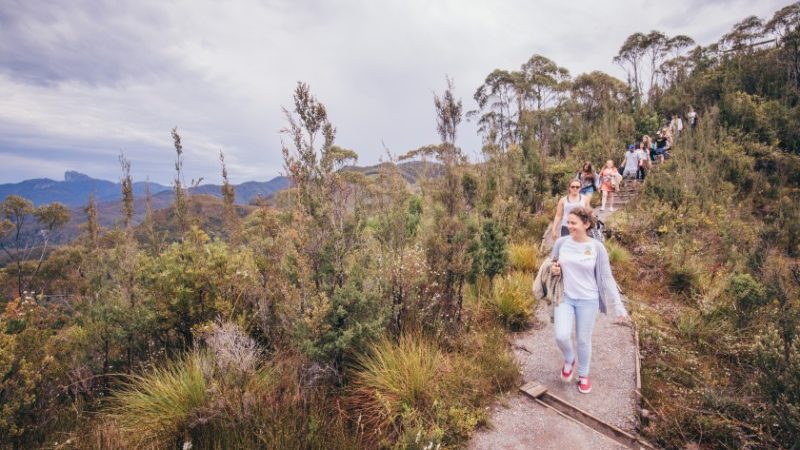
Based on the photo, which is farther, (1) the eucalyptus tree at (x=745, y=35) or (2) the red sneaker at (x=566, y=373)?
(1) the eucalyptus tree at (x=745, y=35)

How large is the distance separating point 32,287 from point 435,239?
3018 cm

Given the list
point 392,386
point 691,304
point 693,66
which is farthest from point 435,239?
point 693,66

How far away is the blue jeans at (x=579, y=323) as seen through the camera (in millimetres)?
3814

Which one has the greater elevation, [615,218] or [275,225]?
[275,225]

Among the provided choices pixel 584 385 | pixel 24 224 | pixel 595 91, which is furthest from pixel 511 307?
pixel 595 91

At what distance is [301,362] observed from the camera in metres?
3.85

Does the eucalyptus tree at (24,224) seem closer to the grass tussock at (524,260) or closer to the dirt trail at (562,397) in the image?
the grass tussock at (524,260)

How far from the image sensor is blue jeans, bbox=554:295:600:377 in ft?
12.5

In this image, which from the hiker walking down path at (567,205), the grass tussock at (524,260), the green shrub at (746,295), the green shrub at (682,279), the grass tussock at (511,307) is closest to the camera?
the green shrub at (746,295)

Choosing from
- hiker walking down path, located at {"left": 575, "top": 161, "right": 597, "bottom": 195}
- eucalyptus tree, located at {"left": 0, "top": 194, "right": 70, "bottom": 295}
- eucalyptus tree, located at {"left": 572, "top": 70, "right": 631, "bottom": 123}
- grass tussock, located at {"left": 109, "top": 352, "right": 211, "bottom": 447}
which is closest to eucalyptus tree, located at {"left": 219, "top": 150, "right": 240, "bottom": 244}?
grass tussock, located at {"left": 109, "top": 352, "right": 211, "bottom": 447}

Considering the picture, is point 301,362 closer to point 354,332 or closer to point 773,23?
point 354,332

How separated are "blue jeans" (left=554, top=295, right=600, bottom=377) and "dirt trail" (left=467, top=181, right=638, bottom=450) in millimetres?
368

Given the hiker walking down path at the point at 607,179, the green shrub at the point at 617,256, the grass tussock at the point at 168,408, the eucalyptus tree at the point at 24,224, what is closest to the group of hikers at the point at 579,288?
Answer: the grass tussock at the point at 168,408

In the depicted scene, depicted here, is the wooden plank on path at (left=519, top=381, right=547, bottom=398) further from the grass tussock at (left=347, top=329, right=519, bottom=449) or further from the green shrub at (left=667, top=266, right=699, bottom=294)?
the green shrub at (left=667, top=266, right=699, bottom=294)
